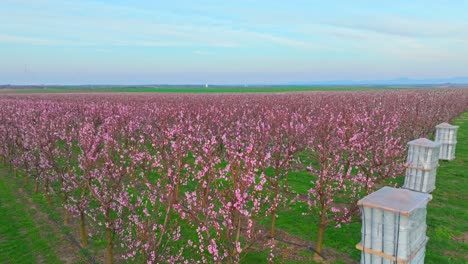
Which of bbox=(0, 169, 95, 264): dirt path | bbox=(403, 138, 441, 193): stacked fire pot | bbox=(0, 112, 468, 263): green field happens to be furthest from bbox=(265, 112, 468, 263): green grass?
bbox=(0, 169, 95, 264): dirt path

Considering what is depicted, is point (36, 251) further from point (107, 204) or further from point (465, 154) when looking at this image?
point (465, 154)

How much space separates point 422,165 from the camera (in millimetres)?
16125

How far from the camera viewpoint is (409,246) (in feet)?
23.9

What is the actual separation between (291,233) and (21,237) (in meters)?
10.4

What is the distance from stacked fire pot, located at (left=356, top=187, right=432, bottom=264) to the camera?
7.13 meters

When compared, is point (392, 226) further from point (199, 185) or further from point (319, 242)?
point (199, 185)

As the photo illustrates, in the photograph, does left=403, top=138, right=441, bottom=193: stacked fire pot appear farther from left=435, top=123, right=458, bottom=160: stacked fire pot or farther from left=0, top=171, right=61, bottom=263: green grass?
left=0, top=171, right=61, bottom=263: green grass

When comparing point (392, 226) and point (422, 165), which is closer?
point (392, 226)

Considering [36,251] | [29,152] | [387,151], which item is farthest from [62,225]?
[387,151]

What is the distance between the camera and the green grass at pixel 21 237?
37.1ft

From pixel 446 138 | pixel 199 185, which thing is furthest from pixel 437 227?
pixel 446 138

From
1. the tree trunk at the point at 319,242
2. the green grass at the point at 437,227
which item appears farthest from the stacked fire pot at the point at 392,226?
the green grass at the point at 437,227

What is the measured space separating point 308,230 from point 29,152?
15.5 m

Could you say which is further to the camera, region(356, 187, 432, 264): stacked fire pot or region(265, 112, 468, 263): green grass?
region(265, 112, 468, 263): green grass
